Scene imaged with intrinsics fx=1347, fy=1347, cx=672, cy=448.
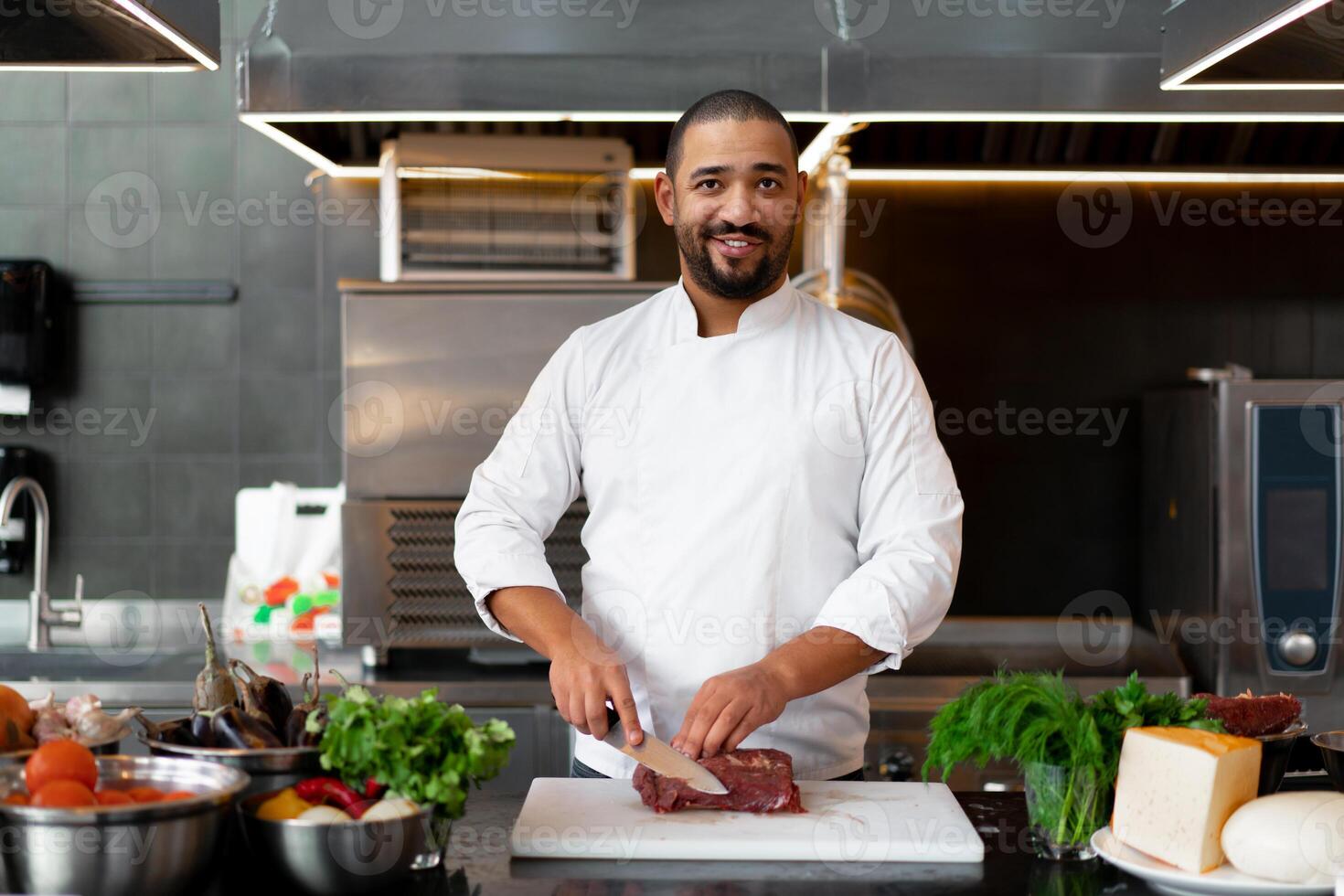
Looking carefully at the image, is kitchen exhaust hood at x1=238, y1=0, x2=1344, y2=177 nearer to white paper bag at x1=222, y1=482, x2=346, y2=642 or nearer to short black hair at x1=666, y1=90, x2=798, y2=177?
short black hair at x1=666, y1=90, x2=798, y2=177

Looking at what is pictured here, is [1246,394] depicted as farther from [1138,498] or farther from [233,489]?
[233,489]

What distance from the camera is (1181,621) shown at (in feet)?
10.7

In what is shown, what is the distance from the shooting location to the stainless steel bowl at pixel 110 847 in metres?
1.17

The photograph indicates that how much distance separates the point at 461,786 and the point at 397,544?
170cm

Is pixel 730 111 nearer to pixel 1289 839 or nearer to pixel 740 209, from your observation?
pixel 740 209

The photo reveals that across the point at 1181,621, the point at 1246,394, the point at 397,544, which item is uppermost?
the point at 1246,394

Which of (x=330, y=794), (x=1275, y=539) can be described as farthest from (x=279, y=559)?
(x=1275, y=539)

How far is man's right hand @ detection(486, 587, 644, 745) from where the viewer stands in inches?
63.9

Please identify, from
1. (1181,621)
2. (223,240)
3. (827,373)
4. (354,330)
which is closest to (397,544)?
(354,330)
